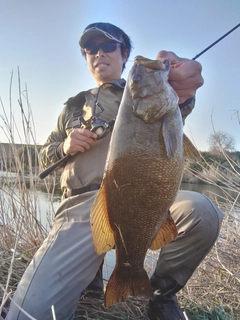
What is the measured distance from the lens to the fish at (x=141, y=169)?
74.4 inches

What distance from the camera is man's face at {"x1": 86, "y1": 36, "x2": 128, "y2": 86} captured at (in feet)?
10.8

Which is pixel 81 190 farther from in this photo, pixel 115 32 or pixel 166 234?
pixel 115 32

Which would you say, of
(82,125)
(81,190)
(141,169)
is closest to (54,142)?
(82,125)

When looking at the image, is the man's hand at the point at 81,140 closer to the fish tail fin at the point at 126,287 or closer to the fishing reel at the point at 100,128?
the fishing reel at the point at 100,128

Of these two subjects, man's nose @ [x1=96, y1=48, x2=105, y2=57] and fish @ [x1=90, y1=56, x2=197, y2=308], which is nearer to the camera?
fish @ [x1=90, y1=56, x2=197, y2=308]

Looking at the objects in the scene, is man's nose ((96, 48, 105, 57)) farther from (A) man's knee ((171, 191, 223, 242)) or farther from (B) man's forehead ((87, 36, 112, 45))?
(A) man's knee ((171, 191, 223, 242))

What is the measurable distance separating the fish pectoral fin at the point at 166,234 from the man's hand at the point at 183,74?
930 millimetres

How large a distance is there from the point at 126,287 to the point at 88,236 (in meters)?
0.55

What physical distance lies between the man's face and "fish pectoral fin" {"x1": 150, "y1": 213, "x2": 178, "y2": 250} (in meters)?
1.87

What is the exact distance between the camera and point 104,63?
331 cm

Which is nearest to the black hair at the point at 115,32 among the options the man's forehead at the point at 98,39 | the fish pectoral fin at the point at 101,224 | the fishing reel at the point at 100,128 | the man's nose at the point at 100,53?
the man's forehead at the point at 98,39

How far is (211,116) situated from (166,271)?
2.12 metres

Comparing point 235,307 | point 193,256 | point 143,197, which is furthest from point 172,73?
point 235,307

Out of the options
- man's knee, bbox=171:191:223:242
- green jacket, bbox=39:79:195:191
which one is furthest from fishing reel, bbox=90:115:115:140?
man's knee, bbox=171:191:223:242
